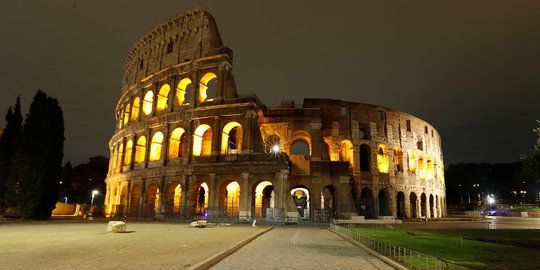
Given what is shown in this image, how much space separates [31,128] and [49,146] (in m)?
2.08

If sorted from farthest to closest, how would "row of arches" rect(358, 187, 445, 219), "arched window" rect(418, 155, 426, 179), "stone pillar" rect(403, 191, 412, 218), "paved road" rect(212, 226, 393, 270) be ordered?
"arched window" rect(418, 155, 426, 179), "stone pillar" rect(403, 191, 412, 218), "row of arches" rect(358, 187, 445, 219), "paved road" rect(212, 226, 393, 270)

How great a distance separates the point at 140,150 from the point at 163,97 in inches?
243

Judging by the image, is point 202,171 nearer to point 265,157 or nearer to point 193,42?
point 265,157

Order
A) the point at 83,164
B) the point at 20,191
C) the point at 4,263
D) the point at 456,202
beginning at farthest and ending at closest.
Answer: the point at 456,202, the point at 83,164, the point at 20,191, the point at 4,263

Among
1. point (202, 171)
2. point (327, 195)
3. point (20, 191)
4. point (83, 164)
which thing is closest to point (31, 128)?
point (20, 191)

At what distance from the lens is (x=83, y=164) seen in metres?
67.2

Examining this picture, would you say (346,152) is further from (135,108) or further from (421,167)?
(135,108)

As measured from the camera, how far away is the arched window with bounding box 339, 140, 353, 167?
38156mm

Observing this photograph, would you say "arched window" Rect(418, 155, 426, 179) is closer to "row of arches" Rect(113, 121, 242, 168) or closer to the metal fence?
"row of arches" Rect(113, 121, 242, 168)

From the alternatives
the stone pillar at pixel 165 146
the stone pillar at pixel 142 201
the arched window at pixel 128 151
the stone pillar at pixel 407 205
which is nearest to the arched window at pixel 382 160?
the stone pillar at pixel 407 205

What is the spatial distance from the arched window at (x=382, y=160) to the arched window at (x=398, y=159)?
1.78 metres

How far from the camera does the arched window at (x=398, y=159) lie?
4125 centimetres

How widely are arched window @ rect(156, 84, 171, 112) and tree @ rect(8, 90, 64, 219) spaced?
8.94 meters

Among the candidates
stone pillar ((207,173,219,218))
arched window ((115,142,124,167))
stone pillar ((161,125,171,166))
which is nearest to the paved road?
stone pillar ((207,173,219,218))
